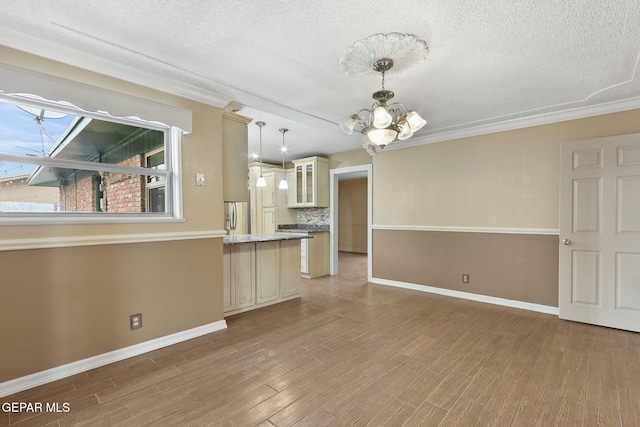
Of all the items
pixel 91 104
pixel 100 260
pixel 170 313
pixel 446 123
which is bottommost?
pixel 170 313

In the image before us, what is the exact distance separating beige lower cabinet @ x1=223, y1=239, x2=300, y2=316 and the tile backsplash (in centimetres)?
197

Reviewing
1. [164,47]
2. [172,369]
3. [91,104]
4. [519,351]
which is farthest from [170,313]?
[519,351]

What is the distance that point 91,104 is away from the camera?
7.36ft

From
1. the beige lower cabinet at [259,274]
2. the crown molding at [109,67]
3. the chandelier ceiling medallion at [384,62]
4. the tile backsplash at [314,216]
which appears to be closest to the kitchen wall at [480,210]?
the tile backsplash at [314,216]

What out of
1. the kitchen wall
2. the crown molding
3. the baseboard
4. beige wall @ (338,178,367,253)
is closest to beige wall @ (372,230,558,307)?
the kitchen wall

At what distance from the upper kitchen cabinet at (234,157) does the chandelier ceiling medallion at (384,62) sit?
59.7 inches

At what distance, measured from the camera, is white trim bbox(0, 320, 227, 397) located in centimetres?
208

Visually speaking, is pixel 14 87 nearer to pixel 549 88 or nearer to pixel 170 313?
pixel 170 313

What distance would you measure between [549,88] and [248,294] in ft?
13.1

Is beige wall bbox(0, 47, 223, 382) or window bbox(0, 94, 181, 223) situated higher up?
window bbox(0, 94, 181, 223)

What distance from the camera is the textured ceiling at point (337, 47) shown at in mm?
1817

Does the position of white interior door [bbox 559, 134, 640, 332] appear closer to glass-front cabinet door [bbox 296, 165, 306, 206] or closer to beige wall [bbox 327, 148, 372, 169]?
beige wall [bbox 327, 148, 372, 169]

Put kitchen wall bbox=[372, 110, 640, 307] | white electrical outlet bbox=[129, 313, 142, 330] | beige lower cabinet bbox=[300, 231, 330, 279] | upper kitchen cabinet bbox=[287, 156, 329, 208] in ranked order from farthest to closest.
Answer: upper kitchen cabinet bbox=[287, 156, 329, 208] < beige lower cabinet bbox=[300, 231, 330, 279] < kitchen wall bbox=[372, 110, 640, 307] < white electrical outlet bbox=[129, 313, 142, 330]

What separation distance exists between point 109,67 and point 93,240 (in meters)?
1.40
